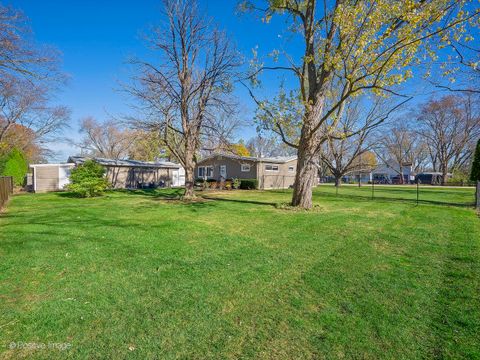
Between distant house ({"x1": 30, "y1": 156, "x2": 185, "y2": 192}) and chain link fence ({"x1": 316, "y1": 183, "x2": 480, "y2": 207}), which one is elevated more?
distant house ({"x1": 30, "y1": 156, "x2": 185, "y2": 192})

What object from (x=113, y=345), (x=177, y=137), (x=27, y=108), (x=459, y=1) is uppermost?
(x=27, y=108)

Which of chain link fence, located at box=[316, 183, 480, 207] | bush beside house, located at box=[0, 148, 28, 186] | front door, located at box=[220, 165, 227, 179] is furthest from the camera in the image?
front door, located at box=[220, 165, 227, 179]

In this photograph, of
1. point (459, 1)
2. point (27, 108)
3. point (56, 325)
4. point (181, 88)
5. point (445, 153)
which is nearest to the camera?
point (56, 325)

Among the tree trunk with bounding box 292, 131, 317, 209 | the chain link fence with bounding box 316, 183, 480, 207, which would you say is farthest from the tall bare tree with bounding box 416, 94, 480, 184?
the tree trunk with bounding box 292, 131, 317, 209

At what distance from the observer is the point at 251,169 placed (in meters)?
26.2

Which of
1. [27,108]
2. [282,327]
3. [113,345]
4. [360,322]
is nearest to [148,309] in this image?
[113,345]

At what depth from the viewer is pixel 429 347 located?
8.50ft

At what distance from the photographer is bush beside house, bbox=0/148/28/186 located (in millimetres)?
24092

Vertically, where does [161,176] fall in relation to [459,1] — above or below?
below

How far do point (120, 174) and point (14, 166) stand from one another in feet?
31.0

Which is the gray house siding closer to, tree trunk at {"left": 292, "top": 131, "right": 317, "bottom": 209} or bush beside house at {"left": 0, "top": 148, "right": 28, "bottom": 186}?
tree trunk at {"left": 292, "top": 131, "right": 317, "bottom": 209}

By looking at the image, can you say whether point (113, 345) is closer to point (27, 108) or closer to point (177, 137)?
point (177, 137)

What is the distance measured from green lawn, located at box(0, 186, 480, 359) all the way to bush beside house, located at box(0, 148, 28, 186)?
22622 mm

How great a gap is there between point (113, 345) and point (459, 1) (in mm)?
9856
